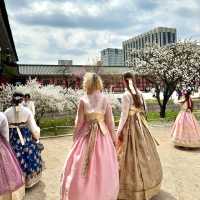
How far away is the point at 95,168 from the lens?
4609mm

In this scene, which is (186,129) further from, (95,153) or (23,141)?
(95,153)

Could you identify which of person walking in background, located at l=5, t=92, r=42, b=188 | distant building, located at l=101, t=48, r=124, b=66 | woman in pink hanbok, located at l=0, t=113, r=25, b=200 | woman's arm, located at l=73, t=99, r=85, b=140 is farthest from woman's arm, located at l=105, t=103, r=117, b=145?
distant building, located at l=101, t=48, r=124, b=66

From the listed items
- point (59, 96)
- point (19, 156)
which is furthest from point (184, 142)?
point (59, 96)

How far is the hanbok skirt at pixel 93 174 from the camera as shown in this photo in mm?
4500

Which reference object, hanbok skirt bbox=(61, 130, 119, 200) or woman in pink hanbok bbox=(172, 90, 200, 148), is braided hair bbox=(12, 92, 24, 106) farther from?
woman in pink hanbok bbox=(172, 90, 200, 148)

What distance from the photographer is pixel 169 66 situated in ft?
62.2

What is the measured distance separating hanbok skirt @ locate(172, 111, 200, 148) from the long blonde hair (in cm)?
554

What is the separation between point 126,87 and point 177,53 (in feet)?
49.0

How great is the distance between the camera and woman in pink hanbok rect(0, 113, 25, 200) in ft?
15.0

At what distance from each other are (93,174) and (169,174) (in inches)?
121

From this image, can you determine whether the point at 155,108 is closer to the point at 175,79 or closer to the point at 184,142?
the point at 175,79

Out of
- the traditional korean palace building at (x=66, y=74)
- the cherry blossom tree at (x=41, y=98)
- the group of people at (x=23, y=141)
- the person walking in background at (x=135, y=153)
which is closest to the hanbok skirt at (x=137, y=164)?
the person walking in background at (x=135, y=153)

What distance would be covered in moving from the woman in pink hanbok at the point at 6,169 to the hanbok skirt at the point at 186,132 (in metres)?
5.99

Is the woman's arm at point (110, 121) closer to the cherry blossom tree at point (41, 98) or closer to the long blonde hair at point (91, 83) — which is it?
the long blonde hair at point (91, 83)
